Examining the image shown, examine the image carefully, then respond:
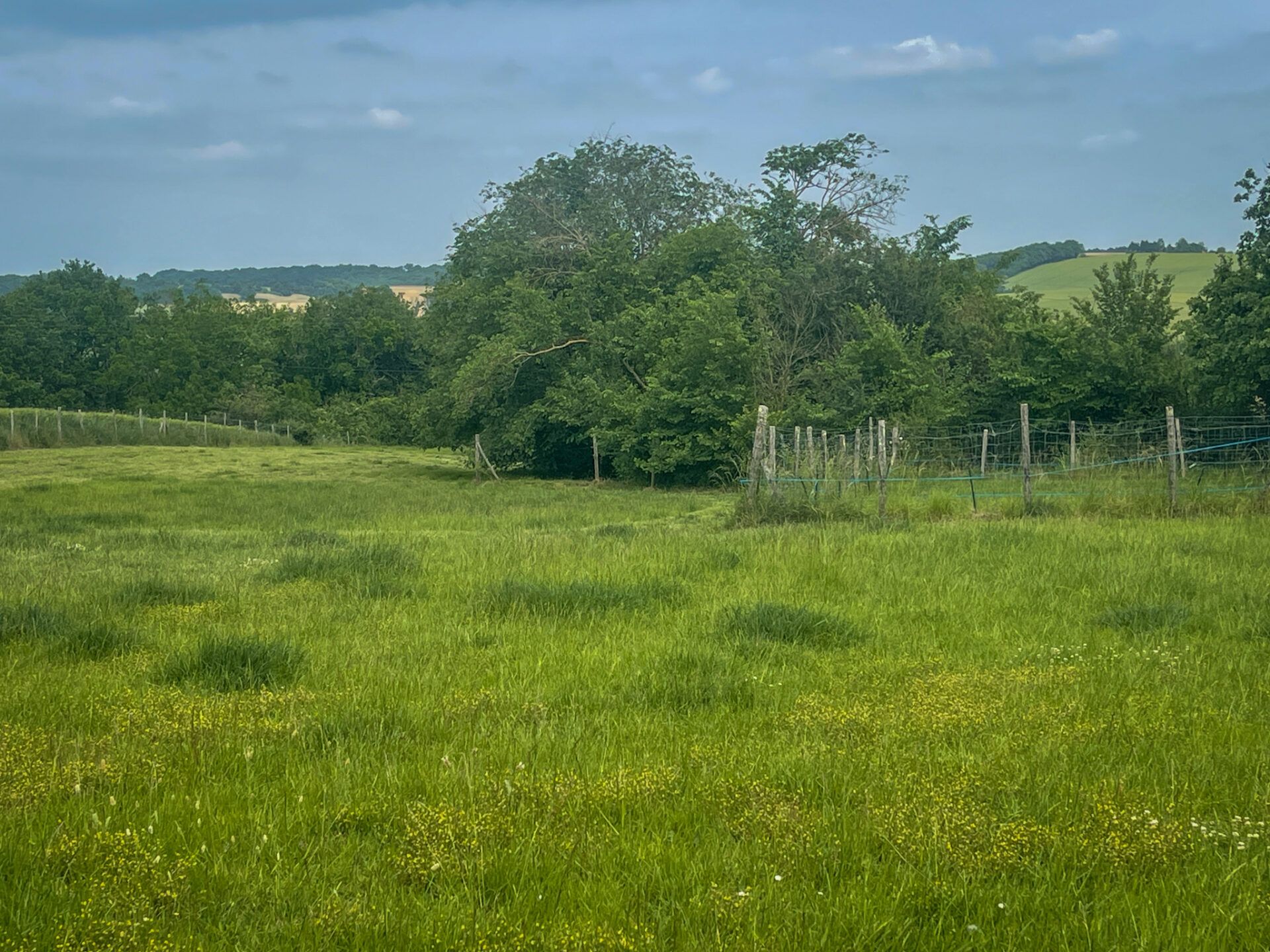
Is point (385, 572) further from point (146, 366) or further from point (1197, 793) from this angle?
point (146, 366)

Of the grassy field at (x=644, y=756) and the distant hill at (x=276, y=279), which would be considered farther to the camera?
the distant hill at (x=276, y=279)

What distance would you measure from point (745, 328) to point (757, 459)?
18.0 metres

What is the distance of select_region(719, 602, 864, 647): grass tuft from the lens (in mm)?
7117

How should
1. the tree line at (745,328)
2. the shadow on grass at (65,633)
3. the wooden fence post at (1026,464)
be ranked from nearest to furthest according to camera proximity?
the shadow on grass at (65,633)
the wooden fence post at (1026,464)
the tree line at (745,328)

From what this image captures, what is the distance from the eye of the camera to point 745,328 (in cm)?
3441

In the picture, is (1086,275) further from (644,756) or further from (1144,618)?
(644,756)

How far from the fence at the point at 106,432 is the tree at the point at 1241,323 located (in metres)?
46.2

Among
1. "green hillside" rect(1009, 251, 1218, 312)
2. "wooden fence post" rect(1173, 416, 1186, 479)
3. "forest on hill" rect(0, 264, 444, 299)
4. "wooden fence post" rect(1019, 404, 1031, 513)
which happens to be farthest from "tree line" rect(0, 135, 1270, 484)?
"forest on hill" rect(0, 264, 444, 299)

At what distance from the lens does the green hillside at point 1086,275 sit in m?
68.2

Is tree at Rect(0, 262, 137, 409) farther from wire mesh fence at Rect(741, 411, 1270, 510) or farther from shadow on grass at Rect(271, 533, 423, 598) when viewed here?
shadow on grass at Rect(271, 533, 423, 598)

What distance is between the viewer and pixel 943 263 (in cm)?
3853

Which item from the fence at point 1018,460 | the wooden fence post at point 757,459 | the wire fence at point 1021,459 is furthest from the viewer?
the wire fence at point 1021,459

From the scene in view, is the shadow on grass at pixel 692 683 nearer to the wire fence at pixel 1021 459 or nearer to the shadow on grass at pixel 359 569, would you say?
the shadow on grass at pixel 359 569

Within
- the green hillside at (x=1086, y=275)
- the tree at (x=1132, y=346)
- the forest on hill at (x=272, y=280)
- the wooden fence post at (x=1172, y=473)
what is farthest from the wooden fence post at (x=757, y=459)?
the forest on hill at (x=272, y=280)
